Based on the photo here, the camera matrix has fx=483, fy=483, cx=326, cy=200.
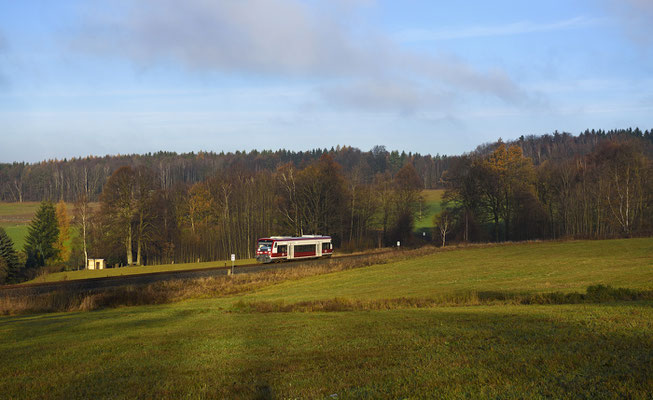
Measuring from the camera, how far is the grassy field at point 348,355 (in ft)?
26.2

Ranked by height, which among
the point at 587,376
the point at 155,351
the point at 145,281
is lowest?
the point at 145,281

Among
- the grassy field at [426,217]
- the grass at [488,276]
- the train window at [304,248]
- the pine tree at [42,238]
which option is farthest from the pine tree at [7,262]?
the grassy field at [426,217]

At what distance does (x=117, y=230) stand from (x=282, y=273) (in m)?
35.9

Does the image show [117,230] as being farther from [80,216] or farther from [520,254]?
[520,254]

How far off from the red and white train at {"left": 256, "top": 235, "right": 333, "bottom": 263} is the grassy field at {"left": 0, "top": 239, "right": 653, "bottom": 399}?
3792 cm

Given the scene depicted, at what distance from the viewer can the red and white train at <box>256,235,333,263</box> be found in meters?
58.2

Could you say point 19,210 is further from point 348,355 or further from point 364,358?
point 364,358

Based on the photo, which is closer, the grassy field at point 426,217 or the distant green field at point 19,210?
the grassy field at point 426,217

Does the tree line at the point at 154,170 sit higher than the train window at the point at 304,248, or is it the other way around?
the tree line at the point at 154,170

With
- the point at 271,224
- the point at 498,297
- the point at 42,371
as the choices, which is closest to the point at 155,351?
the point at 42,371

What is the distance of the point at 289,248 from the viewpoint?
5975 centimetres

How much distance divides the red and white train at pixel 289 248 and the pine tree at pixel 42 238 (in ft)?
137

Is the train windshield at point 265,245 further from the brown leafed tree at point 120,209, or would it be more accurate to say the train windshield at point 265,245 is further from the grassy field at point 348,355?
the grassy field at point 348,355

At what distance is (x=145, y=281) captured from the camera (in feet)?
140
